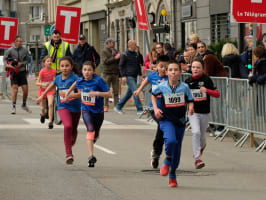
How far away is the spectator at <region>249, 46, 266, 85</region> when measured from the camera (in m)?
13.8

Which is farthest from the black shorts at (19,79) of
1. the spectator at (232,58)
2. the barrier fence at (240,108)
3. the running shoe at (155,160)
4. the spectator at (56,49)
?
the running shoe at (155,160)

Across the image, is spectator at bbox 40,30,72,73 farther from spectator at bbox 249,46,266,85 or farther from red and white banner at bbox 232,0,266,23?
red and white banner at bbox 232,0,266,23

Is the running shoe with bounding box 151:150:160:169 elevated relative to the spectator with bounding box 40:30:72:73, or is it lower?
lower

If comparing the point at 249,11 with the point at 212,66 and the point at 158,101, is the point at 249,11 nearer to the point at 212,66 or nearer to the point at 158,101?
the point at 212,66

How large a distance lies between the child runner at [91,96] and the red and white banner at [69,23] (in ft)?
32.5

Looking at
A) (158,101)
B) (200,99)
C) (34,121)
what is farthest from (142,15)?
(158,101)

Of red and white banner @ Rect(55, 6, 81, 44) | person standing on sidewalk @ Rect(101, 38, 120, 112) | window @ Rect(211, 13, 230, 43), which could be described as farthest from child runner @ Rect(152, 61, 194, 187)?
window @ Rect(211, 13, 230, 43)

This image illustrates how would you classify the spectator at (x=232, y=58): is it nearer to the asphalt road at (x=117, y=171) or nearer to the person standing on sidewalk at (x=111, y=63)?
the asphalt road at (x=117, y=171)

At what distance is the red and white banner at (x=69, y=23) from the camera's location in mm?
21094

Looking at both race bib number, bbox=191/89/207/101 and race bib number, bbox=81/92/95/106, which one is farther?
race bib number, bbox=191/89/207/101

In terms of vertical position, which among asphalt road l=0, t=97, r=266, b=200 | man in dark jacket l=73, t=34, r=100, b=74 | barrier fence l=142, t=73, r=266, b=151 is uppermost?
man in dark jacket l=73, t=34, r=100, b=74

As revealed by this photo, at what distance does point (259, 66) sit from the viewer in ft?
47.4

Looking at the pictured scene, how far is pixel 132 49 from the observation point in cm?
2166

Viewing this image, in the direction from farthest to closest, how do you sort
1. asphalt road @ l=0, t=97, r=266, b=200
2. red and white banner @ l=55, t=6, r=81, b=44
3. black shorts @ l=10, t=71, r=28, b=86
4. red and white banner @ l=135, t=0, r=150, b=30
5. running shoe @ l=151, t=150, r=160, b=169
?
black shorts @ l=10, t=71, r=28, b=86 < red and white banner @ l=55, t=6, r=81, b=44 < red and white banner @ l=135, t=0, r=150, b=30 < running shoe @ l=151, t=150, r=160, b=169 < asphalt road @ l=0, t=97, r=266, b=200
